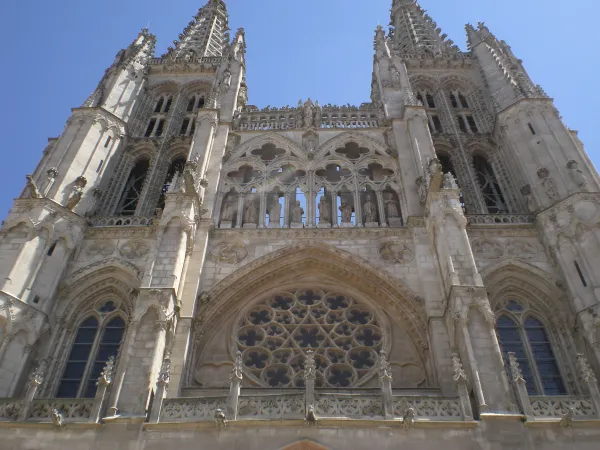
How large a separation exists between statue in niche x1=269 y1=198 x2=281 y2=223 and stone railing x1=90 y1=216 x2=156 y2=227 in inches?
136

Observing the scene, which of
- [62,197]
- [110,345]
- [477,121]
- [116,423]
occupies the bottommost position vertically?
[116,423]

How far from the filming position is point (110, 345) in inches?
609

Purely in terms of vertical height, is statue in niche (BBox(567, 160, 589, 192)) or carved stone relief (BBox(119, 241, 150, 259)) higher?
statue in niche (BBox(567, 160, 589, 192))

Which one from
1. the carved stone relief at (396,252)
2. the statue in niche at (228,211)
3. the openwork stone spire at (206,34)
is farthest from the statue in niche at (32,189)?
the openwork stone spire at (206,34)

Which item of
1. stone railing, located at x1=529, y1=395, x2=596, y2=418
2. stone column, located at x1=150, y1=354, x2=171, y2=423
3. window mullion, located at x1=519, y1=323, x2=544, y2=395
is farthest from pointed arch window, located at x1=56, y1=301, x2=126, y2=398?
window mullion, located at x1=519, y1=323, x2=544, y2=395

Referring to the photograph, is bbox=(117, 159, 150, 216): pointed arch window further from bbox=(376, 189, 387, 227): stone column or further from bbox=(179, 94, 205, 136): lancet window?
bbox=(376, 189, 387, 227): stone column

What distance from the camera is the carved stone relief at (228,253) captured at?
16.6 m

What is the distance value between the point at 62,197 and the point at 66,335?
427 centimetres

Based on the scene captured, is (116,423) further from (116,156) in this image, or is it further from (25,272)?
(116,156)

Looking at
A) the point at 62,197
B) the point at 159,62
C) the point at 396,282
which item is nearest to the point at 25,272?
the point at 62,197

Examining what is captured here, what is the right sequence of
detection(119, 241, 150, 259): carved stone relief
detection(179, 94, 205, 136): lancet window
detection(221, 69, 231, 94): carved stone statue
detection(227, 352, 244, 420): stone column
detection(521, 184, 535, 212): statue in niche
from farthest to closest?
detection(179, 94, 205, 136): lancet window, detection(221, 69, 231, 94): carved stone statue, detection(521, 184, 535, 212): statue in niche, detection(119, 241, 150, 259): carved stone relief, detection(227, 352, 244, 420): stone column

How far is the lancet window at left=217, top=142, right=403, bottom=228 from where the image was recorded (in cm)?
1831

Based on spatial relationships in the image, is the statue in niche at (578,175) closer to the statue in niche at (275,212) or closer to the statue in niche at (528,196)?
the statue in niche at (528,196)

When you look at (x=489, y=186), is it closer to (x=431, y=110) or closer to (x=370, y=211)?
(x=431, y=110)
